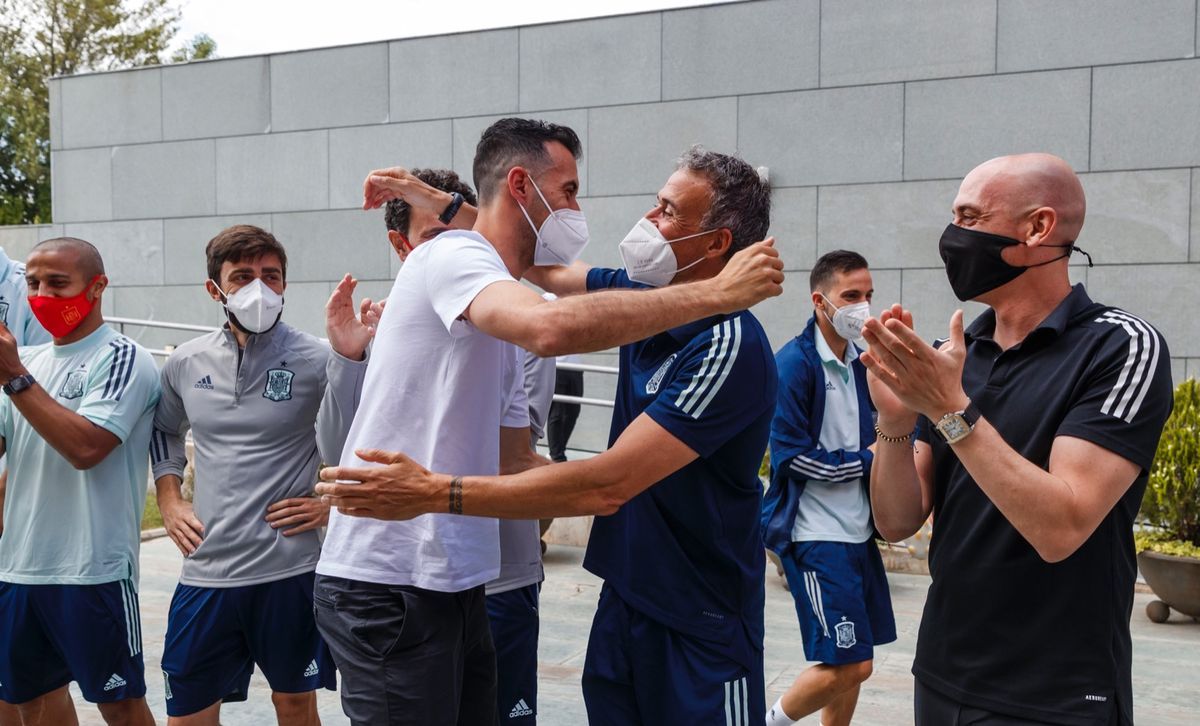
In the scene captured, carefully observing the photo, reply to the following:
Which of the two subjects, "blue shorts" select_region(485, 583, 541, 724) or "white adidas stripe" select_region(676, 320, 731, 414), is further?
"blue shorts" select_region(485, 583, 541, 724)

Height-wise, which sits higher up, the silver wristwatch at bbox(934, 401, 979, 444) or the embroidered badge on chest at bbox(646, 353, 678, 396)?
the embroidered badge on chest at bbox(646, 353, 678, 396)

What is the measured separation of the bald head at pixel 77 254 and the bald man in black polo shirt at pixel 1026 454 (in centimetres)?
293

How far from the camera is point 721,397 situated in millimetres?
2627

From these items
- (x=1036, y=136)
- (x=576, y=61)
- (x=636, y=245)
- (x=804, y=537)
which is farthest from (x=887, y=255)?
(x=636, y=245)

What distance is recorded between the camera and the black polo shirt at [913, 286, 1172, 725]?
2.29m

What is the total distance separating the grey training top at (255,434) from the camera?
3.95m

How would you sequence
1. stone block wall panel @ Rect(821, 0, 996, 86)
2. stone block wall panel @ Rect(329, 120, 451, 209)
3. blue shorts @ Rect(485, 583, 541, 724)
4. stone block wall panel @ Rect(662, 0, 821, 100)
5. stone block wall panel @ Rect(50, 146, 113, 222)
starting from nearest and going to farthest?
1. blue shorts @ Rect(485, 583, 541, 724)
2. stone block wall panel @ Rect(821, 0, 996, 86)
3. stone block wall panel @ Rect(662, 0, 821, 100)
4. stone block wall panel @ Rect(329, 120, 451, 209)
5. stone block wall panel @ Rect(50, 146, 113, 222)

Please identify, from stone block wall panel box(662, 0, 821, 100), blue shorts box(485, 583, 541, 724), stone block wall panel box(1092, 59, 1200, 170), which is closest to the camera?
blue shorts box(485, 583, 541, 724)

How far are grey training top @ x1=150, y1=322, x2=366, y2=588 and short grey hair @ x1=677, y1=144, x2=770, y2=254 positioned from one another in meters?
1.51

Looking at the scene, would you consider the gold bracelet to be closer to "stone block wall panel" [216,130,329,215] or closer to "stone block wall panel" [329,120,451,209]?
"stone block wall panel" [329,120,451,209]

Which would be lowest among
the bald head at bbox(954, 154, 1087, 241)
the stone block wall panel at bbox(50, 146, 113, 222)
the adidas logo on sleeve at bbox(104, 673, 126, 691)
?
the adidas logo on sleeve at bbox(104, 673, 126, 691)

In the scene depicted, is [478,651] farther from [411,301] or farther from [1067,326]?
[1067,326]

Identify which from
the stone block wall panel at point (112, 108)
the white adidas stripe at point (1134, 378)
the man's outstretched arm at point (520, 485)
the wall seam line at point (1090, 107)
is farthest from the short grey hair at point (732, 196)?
the stone block wall panel at point (112, 108)

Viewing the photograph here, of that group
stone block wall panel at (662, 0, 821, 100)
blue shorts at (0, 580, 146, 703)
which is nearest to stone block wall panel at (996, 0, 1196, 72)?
stone block wall panel at (662, 0, 821, 100)
